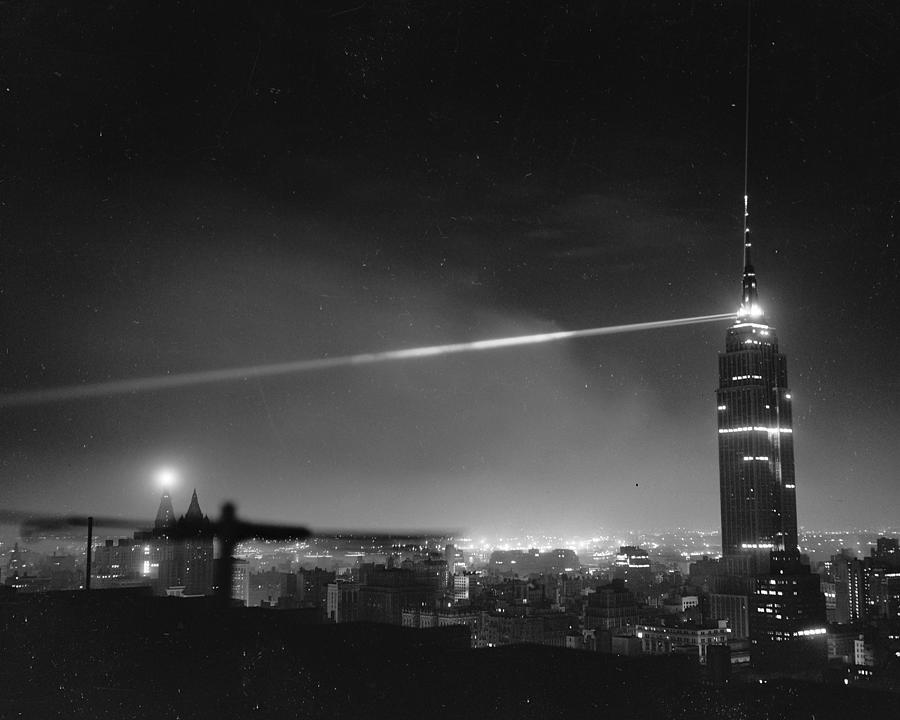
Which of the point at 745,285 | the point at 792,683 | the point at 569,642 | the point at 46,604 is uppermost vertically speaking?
the point at 745,285

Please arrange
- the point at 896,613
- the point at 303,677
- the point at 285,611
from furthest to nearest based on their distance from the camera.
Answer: the point at 896,613 → the point at 285,611 → the point at 303,677

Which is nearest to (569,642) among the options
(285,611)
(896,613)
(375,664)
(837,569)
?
(896,613)

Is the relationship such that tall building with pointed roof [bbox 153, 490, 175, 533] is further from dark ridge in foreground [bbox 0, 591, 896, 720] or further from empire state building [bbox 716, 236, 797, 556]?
empire state building [bbox 716, 236, 797, 556]

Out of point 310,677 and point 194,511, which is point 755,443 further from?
point 310,677

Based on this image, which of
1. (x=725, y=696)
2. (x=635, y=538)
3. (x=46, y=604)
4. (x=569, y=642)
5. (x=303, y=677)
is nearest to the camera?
(x=725, y=696)

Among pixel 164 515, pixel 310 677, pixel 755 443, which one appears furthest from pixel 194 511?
pixel 755 443

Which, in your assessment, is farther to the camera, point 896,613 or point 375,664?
point 896,613

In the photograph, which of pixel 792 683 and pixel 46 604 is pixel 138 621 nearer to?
pixel 46 604
